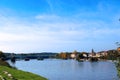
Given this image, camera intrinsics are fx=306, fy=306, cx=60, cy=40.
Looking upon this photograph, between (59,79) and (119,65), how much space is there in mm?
49897

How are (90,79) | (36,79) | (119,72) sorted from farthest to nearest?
(90,79) → (36,79) → (119,72)

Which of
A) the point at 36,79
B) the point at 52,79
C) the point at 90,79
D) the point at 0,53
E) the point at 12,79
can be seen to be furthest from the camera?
the point at 0,53

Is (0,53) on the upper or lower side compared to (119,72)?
upper

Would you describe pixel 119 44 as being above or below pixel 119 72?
above

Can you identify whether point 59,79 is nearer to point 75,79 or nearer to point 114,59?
point 75,79

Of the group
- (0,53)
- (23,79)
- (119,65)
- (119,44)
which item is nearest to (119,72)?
(119,65)

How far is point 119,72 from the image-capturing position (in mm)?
19359

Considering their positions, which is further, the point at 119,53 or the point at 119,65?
the point at 119,53

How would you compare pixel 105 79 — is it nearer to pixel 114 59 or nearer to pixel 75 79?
pixel 75 79

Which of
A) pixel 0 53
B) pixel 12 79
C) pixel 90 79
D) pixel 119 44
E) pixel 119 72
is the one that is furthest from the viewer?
pixel 0 53

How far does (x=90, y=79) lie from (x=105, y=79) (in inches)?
139

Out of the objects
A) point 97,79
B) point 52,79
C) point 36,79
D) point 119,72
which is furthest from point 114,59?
point 97,79

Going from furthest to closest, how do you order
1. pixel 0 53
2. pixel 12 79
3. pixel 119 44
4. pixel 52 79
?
pixel 0 53, pixel 52 79, pixel 12 79, pixel 119 44

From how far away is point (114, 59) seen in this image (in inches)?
861
